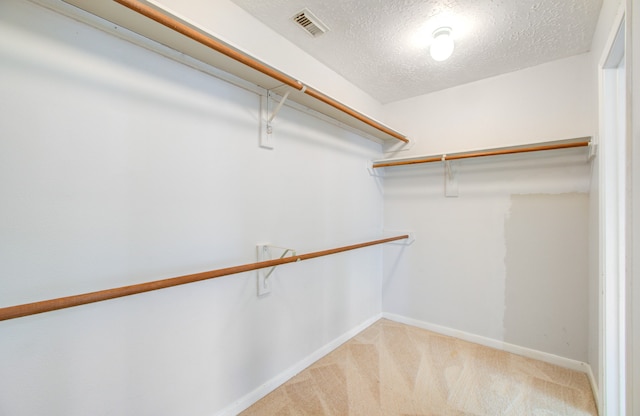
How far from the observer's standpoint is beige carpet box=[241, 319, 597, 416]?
62.4 inches

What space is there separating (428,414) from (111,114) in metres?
2.25

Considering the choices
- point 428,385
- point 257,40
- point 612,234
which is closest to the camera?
point 612,234

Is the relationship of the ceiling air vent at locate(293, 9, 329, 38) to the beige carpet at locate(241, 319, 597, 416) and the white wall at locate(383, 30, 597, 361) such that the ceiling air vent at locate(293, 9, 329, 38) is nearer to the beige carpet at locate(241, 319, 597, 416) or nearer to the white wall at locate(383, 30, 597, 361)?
the white wall at locate(383, 30, 597, 361)

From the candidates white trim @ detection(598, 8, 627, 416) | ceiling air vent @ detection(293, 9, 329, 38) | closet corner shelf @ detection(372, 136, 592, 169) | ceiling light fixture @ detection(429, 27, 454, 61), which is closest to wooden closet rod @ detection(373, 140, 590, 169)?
closet corner shelf @ detection(372, 136, 592, 169)

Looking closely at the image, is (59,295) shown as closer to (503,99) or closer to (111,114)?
(111,114)

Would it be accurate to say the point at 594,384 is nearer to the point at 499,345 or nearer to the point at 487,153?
the point at 499,345

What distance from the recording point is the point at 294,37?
1.83m

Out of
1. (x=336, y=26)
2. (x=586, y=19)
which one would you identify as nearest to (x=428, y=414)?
(x=336, y=26)

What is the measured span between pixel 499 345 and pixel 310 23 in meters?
2.90

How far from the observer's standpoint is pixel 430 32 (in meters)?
1.74

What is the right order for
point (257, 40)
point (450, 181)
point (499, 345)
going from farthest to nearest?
point (450, 181) < point (499, 345) < point (257, 40)

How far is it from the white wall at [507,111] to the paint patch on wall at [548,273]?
0.54m

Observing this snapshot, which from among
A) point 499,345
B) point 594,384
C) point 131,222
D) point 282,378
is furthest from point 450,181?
point 131,222

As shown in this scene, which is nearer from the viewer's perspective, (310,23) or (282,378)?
(310,23)
